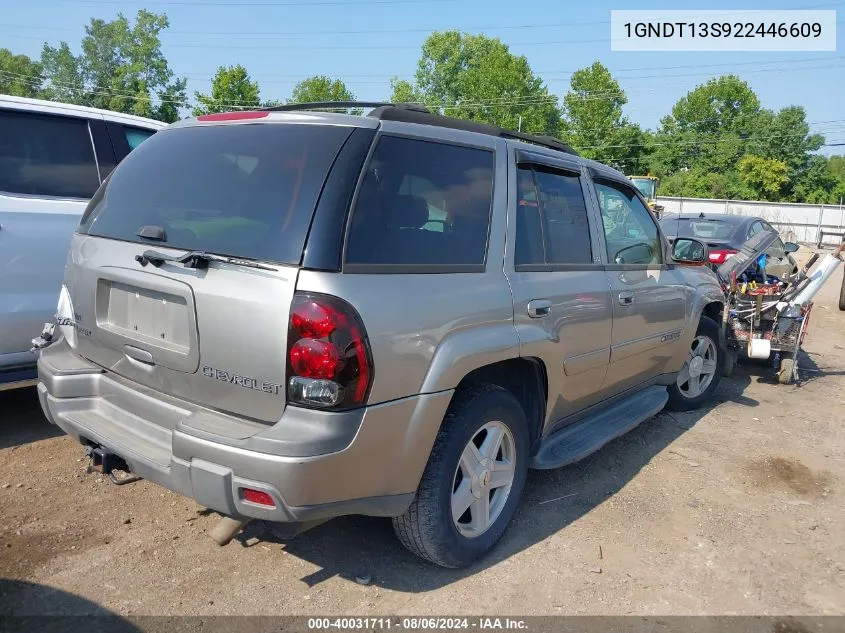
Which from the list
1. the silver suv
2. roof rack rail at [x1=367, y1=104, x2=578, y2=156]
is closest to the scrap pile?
the silver suv

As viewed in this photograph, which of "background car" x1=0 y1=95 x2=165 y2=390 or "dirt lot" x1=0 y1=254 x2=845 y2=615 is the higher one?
"background car" x1=0 y1=95 x2=165 y2=390

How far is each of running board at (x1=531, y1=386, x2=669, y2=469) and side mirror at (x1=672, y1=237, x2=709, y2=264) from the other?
0.99m

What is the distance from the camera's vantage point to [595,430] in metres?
3.90

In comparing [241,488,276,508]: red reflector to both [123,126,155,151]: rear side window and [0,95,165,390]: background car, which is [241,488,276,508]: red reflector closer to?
[0,95,165,390]: background car

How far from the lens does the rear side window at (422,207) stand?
8.24ft

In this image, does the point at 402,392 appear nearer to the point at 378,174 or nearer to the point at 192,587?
the point at 378,174

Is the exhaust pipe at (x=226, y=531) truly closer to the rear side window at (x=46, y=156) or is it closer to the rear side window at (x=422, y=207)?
the rear side window at (x=422, y=207)

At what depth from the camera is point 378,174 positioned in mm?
2598

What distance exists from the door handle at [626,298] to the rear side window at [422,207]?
127cm

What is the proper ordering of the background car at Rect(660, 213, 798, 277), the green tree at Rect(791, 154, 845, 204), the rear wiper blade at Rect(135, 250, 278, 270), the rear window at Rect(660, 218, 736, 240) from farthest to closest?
the green tree at Rect(791, 154, 845, 204), the rear window at Rect(660, 218, 736, 240), the background car at Rect(660, 213, 798, 277), the rear wiper blade at Rect(135, 250, 278, 270)

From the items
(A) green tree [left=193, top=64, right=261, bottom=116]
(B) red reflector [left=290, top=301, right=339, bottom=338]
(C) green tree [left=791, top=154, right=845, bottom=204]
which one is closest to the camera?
(B) red reflector [left=290, top=301, right=339, bottom=338]

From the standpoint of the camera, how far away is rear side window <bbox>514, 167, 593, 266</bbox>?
3.31 m

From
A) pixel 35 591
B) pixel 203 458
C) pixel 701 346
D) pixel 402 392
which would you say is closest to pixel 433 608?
pixel 402 392

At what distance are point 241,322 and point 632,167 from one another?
66024mm
